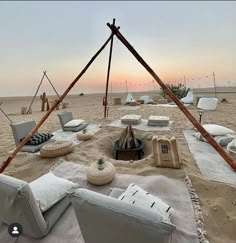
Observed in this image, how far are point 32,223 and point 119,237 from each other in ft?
3.00

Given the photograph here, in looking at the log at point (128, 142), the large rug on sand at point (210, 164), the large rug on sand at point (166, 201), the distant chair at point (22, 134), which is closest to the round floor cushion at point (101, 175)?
the large rug on sand at point (166, 201)

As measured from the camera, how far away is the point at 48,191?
1.92 metres

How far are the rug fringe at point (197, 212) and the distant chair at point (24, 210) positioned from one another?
4.86ft

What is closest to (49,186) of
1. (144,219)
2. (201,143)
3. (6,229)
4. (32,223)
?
(32,223)

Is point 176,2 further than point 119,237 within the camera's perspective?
Yes

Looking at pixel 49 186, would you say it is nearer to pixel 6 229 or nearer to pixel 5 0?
pixel 6 229

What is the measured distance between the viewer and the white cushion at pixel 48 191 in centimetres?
181

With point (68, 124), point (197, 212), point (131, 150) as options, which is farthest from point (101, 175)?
point (68, 124)

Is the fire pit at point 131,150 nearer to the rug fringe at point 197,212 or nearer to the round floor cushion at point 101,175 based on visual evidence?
the round floor cushion at point 101,175

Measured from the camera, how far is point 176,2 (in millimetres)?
3379

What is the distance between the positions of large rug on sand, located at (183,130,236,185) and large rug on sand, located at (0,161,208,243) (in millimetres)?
572

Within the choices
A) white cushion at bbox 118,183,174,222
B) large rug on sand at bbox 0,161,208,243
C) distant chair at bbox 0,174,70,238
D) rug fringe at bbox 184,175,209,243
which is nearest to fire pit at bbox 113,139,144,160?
large rug on sand at bbox 0,161,208,243

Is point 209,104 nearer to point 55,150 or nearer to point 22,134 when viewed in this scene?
point 55,150

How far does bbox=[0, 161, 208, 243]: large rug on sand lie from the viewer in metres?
1.69
